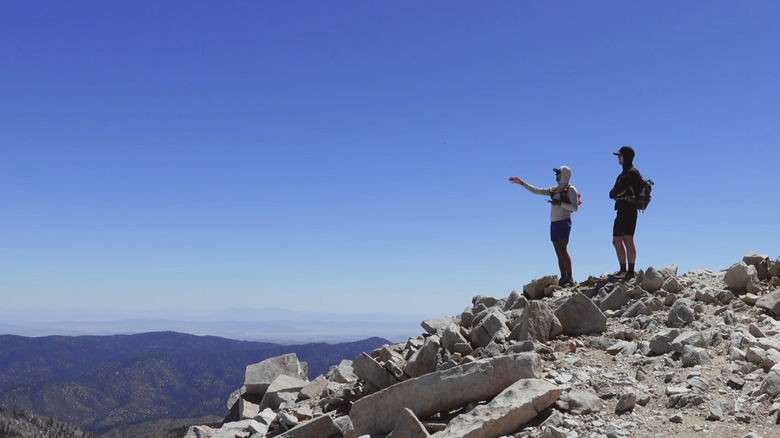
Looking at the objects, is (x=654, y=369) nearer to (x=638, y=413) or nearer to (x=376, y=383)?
(x=638, y=413)

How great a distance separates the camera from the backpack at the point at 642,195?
14.6 m

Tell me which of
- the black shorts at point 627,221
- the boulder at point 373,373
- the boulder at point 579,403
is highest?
the black shorts at point 627,221

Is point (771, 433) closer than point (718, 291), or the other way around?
point (771, 433)

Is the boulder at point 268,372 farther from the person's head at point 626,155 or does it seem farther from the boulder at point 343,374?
the person's head at point 626,155

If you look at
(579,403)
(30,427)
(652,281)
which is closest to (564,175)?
(652,281)

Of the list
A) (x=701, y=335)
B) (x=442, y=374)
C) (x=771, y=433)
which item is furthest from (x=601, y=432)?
(x=701, y=335)

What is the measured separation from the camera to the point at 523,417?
8.13m

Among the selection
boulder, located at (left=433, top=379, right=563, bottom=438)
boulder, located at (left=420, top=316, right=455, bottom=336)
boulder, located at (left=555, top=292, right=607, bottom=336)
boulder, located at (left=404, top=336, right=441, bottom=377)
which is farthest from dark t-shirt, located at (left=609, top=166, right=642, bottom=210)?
boulder, located at (left=433, top=379, right=563, bottom=438)

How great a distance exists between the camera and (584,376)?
9.25m

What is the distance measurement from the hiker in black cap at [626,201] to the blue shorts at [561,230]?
4.28 feet

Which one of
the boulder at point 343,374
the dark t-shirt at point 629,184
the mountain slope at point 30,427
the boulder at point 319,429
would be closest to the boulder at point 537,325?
the boulder at point 319,429

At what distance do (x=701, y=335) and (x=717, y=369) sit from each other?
1.23 m

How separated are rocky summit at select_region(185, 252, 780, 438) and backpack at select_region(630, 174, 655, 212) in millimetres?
1596

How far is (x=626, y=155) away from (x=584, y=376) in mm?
7521
